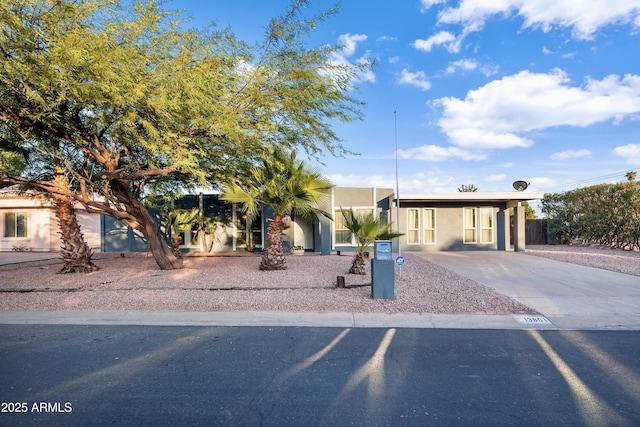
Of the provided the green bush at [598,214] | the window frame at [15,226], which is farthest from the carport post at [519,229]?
the window frame at [15,226]

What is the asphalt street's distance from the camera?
10.1 ft

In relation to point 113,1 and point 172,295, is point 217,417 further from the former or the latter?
point 113,1

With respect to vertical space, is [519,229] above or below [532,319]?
above

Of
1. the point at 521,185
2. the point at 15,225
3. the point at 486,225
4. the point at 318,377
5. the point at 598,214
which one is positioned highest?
the point at 521,185

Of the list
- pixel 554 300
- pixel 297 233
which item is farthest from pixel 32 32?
pixel 297 233

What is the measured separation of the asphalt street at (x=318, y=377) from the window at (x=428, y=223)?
13.1 metres

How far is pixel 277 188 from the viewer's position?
10062 mm

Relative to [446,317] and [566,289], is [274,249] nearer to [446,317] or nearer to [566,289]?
[446,317]

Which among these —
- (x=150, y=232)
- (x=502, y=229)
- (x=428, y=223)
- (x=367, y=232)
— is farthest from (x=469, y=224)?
(x=150, y=232)

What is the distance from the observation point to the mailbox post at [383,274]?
7156mm

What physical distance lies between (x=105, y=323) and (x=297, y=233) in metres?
12.0

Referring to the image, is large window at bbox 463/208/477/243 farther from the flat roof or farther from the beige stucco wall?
the flat roof

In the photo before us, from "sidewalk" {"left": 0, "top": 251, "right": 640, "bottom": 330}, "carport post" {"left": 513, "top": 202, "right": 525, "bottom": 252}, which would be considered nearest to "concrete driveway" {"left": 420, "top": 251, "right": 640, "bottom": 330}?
"sidewalk" {"left": 0, "top": 251, "right": 640, "bottom": 330}

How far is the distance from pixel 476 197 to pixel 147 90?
48.7 feet
